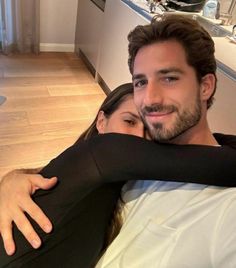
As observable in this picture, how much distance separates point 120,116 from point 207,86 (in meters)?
0.29

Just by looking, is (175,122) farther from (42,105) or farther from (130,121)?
(42,105)

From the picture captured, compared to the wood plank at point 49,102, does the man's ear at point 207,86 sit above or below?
above

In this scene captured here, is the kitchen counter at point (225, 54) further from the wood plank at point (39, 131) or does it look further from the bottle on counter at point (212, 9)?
the wood plank at point (39, 131)

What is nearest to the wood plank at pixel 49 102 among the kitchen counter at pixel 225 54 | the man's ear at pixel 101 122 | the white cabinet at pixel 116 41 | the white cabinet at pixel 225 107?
the white cabinet at pixel 116 41

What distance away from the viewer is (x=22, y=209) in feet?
2.58

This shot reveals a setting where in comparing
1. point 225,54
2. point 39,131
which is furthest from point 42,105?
point 225,54

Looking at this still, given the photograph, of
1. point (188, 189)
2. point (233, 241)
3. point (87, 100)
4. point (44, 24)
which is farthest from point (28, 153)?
point (44, 24)

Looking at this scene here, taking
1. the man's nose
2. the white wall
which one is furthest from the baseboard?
the man's nose

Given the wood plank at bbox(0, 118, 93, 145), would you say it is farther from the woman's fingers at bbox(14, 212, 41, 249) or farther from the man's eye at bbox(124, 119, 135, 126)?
the woman's fingers at bbox(14, 212, 41, 249)

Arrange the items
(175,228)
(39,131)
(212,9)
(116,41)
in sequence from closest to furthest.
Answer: (175,228) → (212,9) → (39,131) → (116,41)

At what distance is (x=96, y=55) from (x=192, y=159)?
254 centimetres

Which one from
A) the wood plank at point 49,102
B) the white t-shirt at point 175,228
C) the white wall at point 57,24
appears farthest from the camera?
the white wall at point 57,24

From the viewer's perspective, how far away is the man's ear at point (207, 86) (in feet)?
3.17

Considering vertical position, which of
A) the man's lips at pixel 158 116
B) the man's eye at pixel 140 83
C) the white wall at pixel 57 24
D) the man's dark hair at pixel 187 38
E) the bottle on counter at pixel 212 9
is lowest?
the white wall at pixel 57 24
